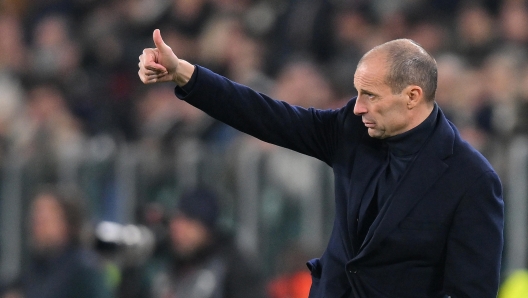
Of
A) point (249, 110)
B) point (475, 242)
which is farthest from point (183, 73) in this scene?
point (475, 242)

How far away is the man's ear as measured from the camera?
3.62 m

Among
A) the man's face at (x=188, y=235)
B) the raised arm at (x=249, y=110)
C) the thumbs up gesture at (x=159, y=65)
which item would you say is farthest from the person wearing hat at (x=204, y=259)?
the thumbs up gesture at (x=159, y=65)

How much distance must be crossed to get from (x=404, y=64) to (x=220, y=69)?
6256 mm

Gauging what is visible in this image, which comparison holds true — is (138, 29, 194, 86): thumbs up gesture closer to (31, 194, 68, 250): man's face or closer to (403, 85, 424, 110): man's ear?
(403, 85, 424, 110): man's ear

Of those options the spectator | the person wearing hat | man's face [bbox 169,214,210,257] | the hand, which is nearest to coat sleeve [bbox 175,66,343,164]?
the hand

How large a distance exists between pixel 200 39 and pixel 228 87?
672 cm

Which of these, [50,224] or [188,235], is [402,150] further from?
[50,224]

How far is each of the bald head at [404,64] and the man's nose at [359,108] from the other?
0.11 metres

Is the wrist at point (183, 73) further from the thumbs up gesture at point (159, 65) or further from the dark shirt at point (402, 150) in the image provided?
the dark shirt at point (402, 150)

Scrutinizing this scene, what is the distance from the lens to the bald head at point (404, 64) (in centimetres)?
360

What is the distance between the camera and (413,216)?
3594 mm

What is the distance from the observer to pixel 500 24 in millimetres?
8711

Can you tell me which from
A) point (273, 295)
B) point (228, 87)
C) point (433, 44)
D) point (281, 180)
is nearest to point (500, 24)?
point (433, 44)

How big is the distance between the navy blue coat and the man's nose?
0.18 m
